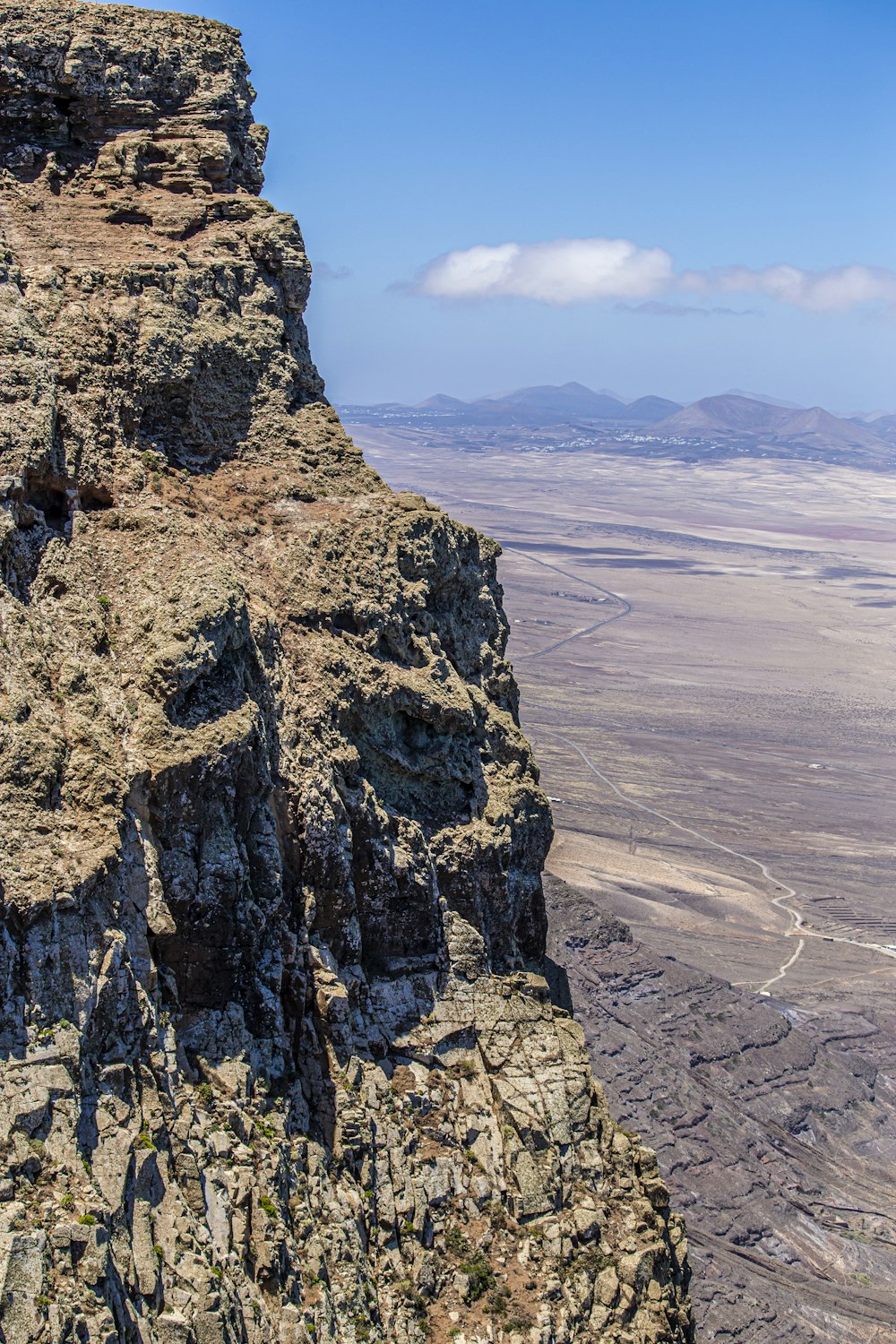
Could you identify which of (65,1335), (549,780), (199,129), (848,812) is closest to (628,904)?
(549,780)

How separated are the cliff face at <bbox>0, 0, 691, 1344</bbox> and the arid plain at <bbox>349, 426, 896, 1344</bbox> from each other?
19.8 metres

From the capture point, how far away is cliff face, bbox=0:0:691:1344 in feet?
33.6

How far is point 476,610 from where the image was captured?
728 inches

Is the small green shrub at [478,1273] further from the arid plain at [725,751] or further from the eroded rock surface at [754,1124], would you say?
the arid plain at [725,751]

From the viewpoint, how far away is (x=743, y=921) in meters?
57.7

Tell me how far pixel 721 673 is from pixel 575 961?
236 feet

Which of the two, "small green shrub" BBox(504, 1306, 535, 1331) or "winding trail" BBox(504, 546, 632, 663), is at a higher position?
"small green shrub" BBox(504, 1306, 535, 1331)

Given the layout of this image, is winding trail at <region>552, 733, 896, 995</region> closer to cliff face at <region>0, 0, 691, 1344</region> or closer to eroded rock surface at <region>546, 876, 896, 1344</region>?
eroded rock surface at <region>546, 876, 896, 1344</region>

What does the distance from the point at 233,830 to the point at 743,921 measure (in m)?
48.6

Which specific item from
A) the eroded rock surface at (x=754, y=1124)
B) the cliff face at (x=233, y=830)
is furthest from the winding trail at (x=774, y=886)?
the cliff face at (x=233, y=830)

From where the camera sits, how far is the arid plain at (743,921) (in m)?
35.2

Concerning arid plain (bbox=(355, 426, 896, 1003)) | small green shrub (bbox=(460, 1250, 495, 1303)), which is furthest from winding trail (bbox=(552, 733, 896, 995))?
small green shrub (bbox=(460, 1250, 495, 1303))

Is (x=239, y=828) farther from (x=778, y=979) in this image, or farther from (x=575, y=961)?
(x=778, y=979)

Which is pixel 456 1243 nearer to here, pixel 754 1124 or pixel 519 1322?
pixel 519 1322
